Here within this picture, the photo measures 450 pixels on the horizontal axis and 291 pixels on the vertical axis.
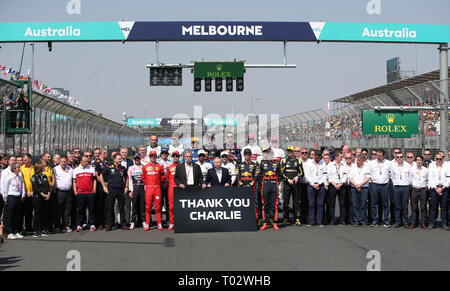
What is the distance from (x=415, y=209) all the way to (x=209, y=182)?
185 inches

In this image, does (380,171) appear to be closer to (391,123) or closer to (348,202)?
(348,202)

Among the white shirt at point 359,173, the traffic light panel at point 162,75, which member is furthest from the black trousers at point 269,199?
the traffic light panel at point 162,75

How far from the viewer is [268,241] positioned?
924 centimetres

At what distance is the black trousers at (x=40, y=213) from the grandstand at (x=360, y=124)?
34.1 feet

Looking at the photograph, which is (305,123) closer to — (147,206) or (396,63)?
(147,206)

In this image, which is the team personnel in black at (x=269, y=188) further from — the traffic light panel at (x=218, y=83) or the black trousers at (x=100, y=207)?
the traffic light panel at (x=218, y=83)

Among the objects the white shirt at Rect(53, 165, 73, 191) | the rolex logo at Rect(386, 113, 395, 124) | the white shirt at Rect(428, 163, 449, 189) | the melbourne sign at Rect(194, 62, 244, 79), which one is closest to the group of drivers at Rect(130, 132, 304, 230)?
the white shirt at Rect(53, 165, 73, 191)

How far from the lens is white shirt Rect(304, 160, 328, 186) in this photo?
1145cm

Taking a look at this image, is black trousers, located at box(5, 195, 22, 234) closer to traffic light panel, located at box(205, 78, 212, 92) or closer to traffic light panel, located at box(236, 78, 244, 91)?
traffic light panel, located at box(205, 78, 212, 92)

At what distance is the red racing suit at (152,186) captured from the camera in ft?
36.1

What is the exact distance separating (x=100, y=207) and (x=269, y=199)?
3812 millimetres

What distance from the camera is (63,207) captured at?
433 inches

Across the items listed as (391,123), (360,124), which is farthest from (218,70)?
(391,123)

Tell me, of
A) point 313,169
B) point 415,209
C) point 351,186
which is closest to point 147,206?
point 313,169
